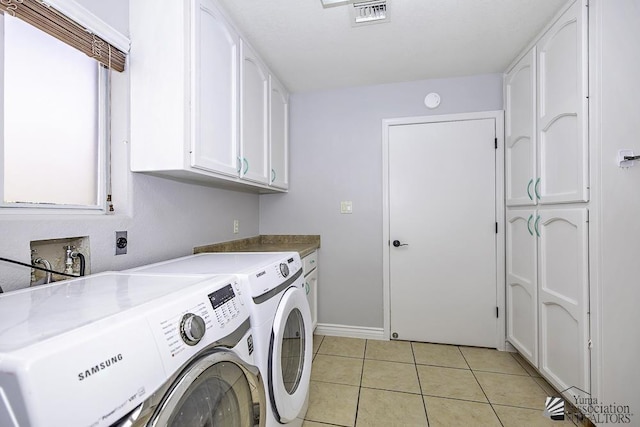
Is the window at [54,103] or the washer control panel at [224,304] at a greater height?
the window at [54,103]

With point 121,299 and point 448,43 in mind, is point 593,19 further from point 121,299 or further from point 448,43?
point 121,299

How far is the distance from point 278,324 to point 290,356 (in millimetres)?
282

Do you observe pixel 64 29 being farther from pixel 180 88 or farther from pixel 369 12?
pixel 369 12

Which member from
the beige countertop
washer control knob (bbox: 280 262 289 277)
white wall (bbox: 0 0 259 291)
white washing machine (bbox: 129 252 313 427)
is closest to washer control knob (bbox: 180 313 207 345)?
white washing machine (bbox: 129 252 313 427)

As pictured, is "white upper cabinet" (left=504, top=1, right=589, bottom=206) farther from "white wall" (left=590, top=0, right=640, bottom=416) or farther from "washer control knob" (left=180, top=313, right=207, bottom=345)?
"washer control knob" (left=180, top=313, right=207, bottom=345)

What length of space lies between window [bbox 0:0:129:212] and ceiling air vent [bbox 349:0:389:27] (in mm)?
1187

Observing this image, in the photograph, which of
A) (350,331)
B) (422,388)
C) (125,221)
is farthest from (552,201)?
(125,221)

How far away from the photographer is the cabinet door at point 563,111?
1438 mm

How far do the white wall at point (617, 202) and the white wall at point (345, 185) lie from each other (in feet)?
3.84

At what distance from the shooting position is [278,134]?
2.43 meters

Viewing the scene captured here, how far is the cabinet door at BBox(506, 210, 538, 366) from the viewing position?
1893 mm

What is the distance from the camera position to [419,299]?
2479 mm

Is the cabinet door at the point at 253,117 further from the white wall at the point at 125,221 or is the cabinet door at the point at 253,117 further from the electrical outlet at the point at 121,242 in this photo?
the electrical outlet at the point at 121,242

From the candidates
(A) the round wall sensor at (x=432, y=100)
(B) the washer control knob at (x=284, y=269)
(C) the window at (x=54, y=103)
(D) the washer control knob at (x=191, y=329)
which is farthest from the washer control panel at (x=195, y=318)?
(A) the round wall sensor at (x=432, y=100)
